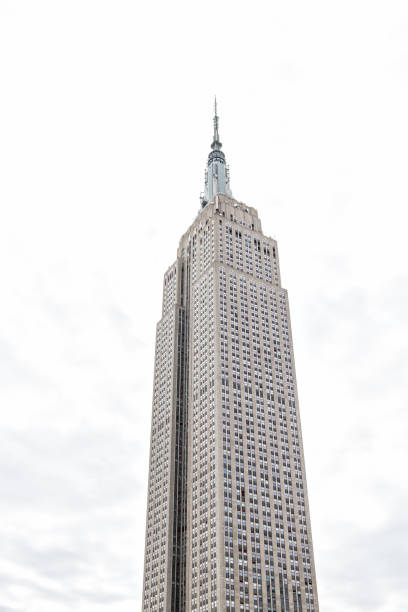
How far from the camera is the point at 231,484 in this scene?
16062cm

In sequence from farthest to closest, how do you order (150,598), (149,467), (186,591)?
(149,467) < (150,598) < (186,591)

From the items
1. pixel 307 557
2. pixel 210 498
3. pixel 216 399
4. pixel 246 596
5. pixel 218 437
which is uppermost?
pixel 216 399

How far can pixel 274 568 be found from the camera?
153125mm

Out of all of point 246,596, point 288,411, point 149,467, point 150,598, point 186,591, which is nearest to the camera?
point 246,596

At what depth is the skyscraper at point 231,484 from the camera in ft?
493

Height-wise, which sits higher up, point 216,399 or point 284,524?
point 216,399

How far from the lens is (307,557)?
16062 centimetres

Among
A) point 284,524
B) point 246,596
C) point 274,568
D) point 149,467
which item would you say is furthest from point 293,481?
point 149,467

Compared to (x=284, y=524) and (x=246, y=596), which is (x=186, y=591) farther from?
(x=284, y=524)

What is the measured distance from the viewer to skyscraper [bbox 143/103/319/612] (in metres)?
150

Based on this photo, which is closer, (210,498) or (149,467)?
(210,498)

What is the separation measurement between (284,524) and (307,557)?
1076 cm

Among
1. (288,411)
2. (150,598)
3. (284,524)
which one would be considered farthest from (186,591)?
(288,411)

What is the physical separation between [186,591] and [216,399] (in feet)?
174
